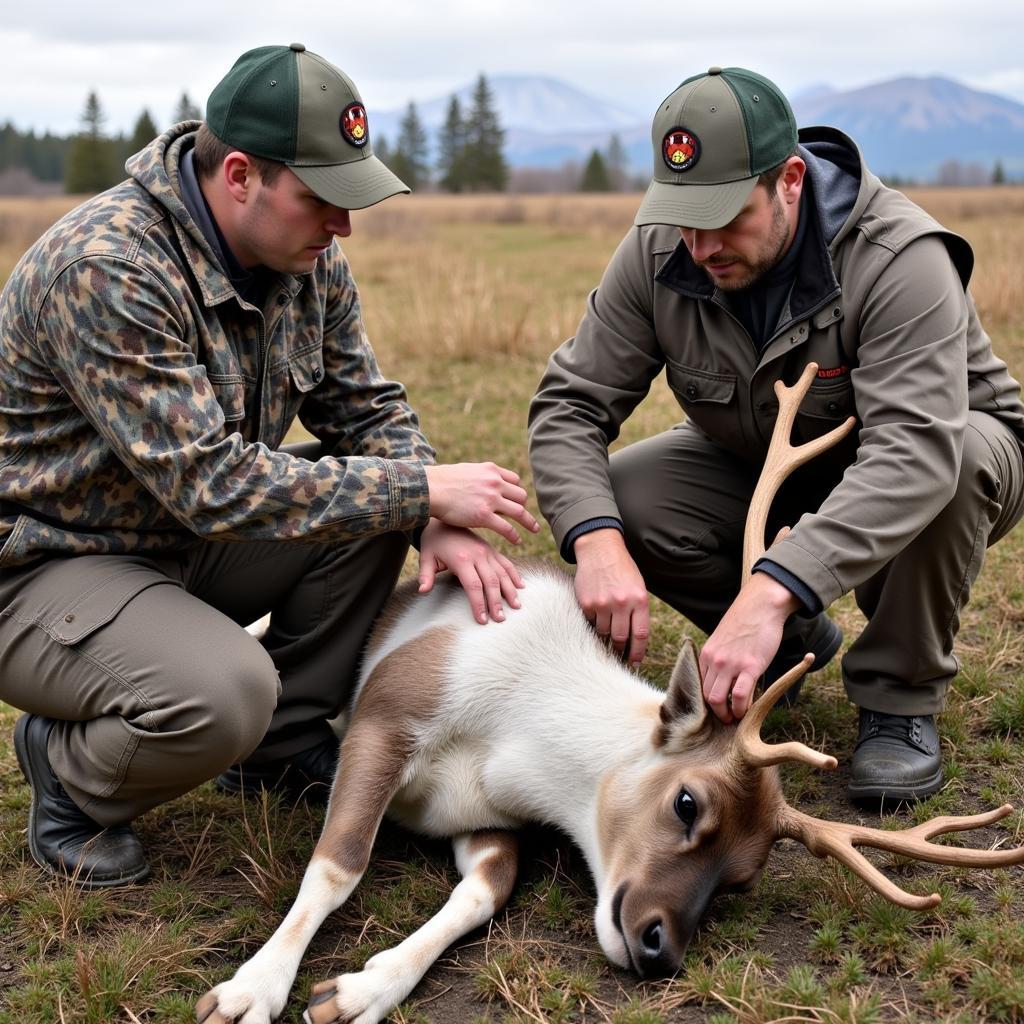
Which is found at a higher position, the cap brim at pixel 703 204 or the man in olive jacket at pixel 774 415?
the cap brim at pixel 703 204

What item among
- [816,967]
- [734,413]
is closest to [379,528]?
A: [734,413]

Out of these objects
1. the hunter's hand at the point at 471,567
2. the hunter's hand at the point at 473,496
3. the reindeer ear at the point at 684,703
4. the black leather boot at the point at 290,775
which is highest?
the hunter's hand at the point at 473,496

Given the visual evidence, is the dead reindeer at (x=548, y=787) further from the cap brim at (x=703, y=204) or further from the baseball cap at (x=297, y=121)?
the baseball cap at (x=297, y=121)

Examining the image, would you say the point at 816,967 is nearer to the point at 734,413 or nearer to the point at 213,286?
the point at 734,413

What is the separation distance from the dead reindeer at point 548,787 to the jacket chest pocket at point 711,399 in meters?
0.28

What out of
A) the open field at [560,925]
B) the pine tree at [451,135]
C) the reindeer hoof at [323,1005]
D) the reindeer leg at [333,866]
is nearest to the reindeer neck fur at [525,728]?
the reindeer leg at [333,866]

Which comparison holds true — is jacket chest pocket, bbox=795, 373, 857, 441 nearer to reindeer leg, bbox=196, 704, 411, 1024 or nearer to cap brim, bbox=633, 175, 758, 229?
cap brim, bbox=633, 175, 758, 229

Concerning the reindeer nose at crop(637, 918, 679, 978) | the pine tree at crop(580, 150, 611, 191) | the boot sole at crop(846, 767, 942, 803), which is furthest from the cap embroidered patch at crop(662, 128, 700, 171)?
the pine tree at crop(580, 150, 611, 191)

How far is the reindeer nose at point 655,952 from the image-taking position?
9.91ft

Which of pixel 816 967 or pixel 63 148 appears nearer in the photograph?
pixel 816 967

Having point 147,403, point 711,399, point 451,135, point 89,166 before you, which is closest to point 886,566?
point 711,399

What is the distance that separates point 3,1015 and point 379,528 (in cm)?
157

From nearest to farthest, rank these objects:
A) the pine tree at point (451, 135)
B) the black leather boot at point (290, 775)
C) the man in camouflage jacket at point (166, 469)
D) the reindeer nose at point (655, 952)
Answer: the reindeer nose at point (655, 952) → the man in camouflage jacket at point (166, 469) → the black leather boot at point (290, 775) → the pine tree at point (451, 135)

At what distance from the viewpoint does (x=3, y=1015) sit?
2949 millimetres
